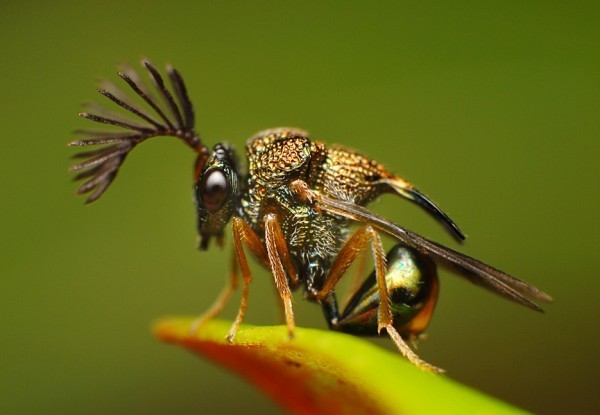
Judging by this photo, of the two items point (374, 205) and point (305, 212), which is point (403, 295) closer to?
point (305, 212)

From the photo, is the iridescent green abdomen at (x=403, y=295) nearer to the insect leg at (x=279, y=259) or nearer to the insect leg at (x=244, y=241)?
the insect leg at (x=279, y=259)

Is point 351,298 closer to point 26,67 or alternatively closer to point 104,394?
point 104,394

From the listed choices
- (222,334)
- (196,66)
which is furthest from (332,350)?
(196,66)

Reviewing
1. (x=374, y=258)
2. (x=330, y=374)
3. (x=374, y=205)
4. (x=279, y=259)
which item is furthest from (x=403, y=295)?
(x=374, y=205)

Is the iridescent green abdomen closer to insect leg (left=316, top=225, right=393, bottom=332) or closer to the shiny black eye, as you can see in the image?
insect leg (left=316, top=225, right=393, bottom=332)

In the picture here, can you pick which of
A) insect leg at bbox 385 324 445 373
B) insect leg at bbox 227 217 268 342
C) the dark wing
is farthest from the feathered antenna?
insect leg at bbox 385 324 445 373
